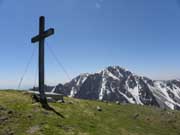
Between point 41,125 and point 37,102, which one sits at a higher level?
point 37,102

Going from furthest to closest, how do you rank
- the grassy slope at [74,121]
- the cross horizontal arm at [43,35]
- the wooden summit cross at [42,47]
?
the wooden summit cross at [42,47], the cross horizontal arm at [43,35], the grassy slope at [74,121]

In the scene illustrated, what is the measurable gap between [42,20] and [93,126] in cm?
1226

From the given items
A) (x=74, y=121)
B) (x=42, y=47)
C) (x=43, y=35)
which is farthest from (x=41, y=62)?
(x=74, y=121)

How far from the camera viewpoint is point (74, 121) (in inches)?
931

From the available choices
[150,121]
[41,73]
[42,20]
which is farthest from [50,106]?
[150,121]

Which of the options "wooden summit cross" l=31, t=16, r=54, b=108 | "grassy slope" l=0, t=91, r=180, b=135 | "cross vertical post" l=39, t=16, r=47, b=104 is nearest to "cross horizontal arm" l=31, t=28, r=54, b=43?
"wooden summit cross" l=31, t=16, r=54, b=108

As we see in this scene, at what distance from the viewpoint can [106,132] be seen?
22375 mm

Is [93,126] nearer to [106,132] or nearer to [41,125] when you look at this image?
[106,132]

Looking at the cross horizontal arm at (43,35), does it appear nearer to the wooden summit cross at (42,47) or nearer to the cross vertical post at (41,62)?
the wooden summit cross at (42,47)

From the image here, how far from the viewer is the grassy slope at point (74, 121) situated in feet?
67.8

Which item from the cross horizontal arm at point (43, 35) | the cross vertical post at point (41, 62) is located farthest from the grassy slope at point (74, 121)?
the cross horizontal arm at point (43, 35)

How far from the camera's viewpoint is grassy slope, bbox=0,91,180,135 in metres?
20.7

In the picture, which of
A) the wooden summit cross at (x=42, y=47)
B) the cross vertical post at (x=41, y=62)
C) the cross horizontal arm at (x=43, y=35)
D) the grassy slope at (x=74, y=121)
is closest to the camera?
the grassy slope at (x=74, y=121)

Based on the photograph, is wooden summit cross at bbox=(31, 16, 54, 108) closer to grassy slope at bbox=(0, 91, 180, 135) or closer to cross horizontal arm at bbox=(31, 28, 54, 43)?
cross horizontal arm at bbox=(31, 28, 54, 43)
